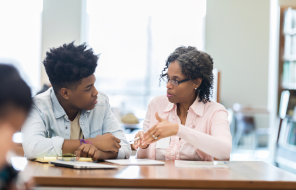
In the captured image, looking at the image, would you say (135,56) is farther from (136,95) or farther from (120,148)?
(120,148)

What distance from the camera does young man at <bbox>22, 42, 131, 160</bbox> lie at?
59.8 inches

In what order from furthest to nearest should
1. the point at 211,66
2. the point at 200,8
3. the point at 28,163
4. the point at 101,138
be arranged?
the point at 200,8 → the point at 211,66 → the point at 101,138 → the point at 28,163

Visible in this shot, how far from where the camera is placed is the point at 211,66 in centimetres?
188

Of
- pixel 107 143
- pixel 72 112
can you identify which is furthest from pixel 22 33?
pixel 107 143

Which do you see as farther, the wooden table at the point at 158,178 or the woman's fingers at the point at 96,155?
the woman's fingers at the point at 96,155

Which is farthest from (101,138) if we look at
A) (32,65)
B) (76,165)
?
(32,65)

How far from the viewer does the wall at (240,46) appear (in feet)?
21.0

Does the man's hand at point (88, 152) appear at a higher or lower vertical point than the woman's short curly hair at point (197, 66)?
lower

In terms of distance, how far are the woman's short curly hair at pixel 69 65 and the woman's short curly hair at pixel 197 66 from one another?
49 cm

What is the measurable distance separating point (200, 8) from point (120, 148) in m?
5.49

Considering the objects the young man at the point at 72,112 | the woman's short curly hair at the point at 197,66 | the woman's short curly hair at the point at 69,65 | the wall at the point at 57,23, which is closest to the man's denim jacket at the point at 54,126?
the young man at the point at 72,112

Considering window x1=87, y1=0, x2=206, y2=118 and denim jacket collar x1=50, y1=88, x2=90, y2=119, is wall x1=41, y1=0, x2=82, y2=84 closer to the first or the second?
window x1=87, y1=0, x2=206, y2=118

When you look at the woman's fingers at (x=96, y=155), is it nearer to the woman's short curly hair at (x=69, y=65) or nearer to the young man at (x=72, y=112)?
the young man at (x=72, y=112)

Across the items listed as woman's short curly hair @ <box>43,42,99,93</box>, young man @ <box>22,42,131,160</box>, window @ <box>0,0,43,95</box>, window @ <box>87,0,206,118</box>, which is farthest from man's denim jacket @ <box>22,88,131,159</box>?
window @ <box>87,0,206,118</box>
